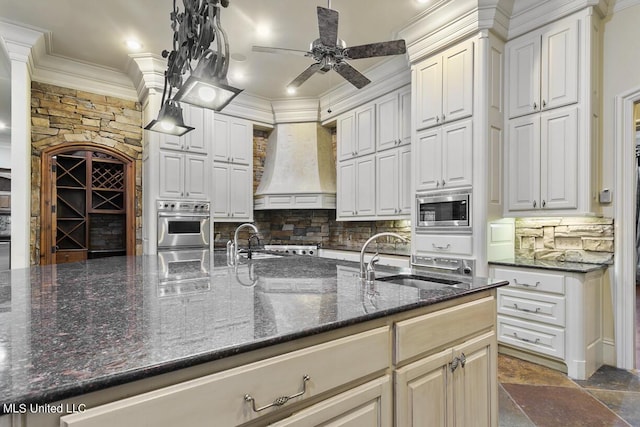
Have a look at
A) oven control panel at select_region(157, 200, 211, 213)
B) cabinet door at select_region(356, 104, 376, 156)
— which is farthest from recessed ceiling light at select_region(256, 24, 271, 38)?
oven control panel at select_region(157, 200, 211, 213)

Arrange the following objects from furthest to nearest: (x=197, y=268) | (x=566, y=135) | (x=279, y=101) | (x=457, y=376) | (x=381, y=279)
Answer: (x=279, y=101)
(x=566, y=135)
(x=197, y=268)
(x=381, y=279)
(x=457, y=376)

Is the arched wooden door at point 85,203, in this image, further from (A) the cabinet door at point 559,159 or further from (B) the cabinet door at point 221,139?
(A) the cabinet door at point 559,159

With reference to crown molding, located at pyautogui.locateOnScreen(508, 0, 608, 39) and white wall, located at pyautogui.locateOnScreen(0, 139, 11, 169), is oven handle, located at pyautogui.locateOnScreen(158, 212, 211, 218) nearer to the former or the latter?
white wall, located at pyautogui.locateOnScreen(0, 139, 11, 169)

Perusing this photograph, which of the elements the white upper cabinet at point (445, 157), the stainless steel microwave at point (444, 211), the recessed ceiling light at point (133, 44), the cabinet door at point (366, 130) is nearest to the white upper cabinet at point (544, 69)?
the white upper cabinet at point (445, 157)

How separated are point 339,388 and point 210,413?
41cm

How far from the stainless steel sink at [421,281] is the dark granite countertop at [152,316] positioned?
0.28ft

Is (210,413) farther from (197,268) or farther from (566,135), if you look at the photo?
(566,135)

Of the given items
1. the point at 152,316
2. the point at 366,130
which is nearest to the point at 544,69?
the point at 366,130

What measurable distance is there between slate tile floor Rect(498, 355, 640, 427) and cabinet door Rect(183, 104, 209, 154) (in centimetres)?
417

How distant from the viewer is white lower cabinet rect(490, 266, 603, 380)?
2633mm

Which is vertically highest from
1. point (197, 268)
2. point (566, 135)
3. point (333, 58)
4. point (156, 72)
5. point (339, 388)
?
point (156, 72)

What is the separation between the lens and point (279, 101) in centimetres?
554

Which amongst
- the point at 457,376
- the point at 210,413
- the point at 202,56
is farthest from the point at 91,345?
the point at 202,56

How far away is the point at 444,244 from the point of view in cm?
336
